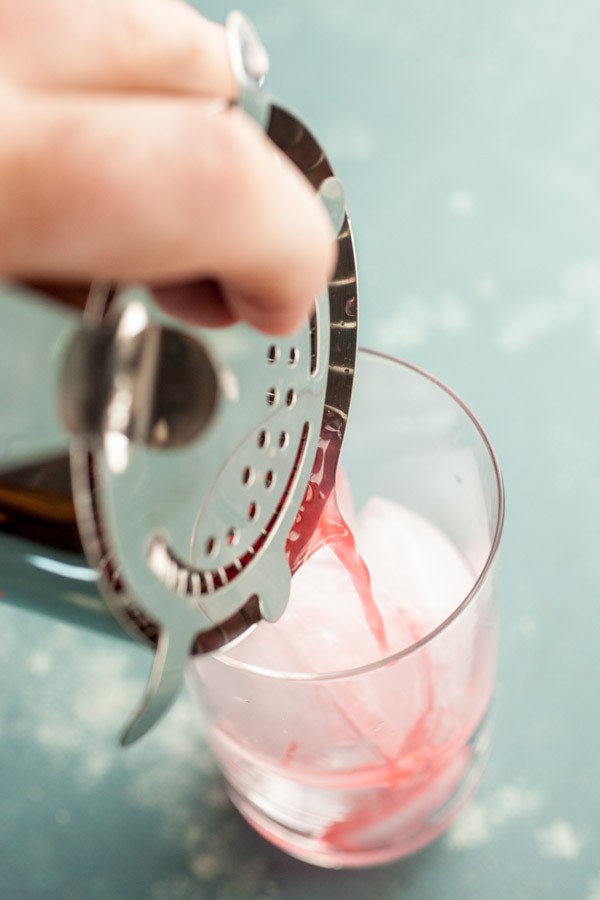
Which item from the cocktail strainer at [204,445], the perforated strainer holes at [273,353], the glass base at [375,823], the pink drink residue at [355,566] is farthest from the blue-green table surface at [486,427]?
the perforated strainer holes at [273,353]

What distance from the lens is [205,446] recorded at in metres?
0.35

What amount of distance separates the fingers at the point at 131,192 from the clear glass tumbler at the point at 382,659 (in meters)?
0.25

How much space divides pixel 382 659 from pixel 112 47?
313 mm

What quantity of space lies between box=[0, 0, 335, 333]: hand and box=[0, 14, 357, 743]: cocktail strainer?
22 millimetres

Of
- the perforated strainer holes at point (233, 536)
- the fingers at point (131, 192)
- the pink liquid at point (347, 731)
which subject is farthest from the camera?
the pink liquid at point (347, 731)

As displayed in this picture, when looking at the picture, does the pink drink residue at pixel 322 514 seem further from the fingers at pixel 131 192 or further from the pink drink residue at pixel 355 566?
the fingers at pixel 131 192

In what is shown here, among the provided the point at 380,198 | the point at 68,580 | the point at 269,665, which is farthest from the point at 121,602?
the point at 380,198

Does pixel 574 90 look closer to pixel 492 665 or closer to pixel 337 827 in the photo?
pixel 492 665

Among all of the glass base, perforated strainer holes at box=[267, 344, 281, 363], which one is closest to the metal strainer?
perforated strainer holes at box=[267, 344, 281, 363]

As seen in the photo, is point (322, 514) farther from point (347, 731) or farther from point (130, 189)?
point (130, 189)

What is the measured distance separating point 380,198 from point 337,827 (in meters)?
0.53

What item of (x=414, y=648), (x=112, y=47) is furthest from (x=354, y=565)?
(x=112, y=47)

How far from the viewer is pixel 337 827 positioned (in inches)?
23.4

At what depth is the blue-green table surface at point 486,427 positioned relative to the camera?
0.60m
